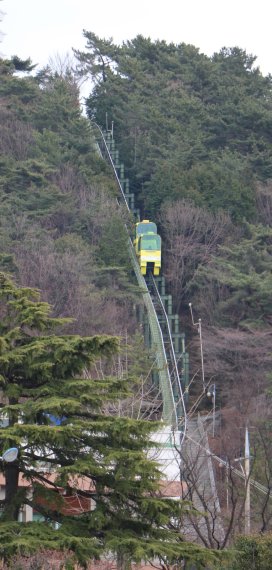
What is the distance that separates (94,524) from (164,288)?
32.4 metres

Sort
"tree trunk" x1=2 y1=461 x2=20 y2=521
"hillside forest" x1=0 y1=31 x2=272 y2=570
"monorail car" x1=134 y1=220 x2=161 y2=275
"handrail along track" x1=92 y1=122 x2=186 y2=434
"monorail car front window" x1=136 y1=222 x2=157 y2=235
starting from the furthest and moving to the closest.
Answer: "monorail car front window" x1=136 y1=222 x2=157 y2=235 < "monorail car" x1=134 y1=220 x2=161 y2=275 < "hillside forest" x1=0 y1=31 x2=272 y2=570 < "handrail along track" x1=92 y1=122 x2=186 y2=434 < "tree trunk" x1=2 y1=461 x2=20 y2=521

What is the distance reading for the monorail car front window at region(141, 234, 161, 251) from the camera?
47094 millimetres

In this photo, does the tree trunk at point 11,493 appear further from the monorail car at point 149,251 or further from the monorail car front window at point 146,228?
the monorail car front window at point 146,228

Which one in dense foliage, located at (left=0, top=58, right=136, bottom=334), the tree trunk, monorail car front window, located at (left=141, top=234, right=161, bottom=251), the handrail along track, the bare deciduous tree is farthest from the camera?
the bare deciduous tree

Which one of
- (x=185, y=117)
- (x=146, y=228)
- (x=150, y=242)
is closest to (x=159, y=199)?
(x=146, y=228)

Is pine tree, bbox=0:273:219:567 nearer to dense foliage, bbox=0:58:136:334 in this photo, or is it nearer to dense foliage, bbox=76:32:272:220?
dense foliage, bbox=0:58:136:334

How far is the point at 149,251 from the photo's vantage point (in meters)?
46.9

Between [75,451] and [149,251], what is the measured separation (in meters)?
32.3

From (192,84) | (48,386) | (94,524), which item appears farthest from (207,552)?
(192,84)

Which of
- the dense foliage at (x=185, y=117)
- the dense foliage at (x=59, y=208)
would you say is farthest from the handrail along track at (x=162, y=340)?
the dense foliage at (x=185, y=117)

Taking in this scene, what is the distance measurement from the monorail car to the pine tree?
31646 mm

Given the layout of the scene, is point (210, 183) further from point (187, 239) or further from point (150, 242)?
point (150, 242)

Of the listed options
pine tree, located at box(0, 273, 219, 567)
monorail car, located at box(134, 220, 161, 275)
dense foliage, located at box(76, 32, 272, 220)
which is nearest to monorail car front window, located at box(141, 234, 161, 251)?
monorail car, located at box(134, 220, 161, 275)

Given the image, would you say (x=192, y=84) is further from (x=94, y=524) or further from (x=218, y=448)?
(x=94, y=524)
